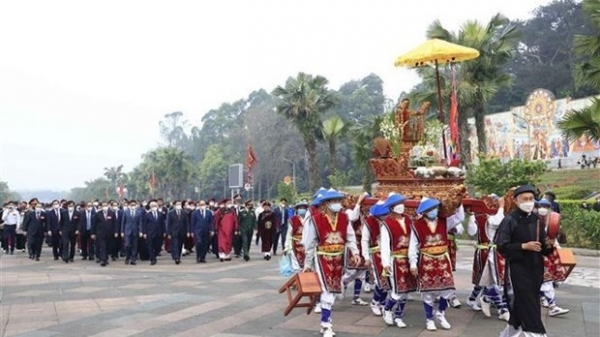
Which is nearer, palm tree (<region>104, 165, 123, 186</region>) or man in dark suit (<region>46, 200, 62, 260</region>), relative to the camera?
man in dark suit (<region>46, 200, 62, 260</region>)

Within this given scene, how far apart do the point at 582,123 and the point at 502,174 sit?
17.3 feet

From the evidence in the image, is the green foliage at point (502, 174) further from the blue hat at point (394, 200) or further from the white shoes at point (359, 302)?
the blue hat at point (394, 200)

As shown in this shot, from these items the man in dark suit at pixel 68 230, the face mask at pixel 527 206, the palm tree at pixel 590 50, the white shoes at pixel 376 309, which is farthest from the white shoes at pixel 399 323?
the man in dark suit at pixel 68 230

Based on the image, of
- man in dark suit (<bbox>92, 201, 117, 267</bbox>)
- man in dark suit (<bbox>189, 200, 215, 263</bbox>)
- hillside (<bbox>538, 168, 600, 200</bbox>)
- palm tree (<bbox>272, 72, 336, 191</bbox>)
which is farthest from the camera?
hillside (<bbox>538, 168, 600, 200</bbox>)

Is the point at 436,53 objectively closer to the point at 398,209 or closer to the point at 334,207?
the point at 398,209

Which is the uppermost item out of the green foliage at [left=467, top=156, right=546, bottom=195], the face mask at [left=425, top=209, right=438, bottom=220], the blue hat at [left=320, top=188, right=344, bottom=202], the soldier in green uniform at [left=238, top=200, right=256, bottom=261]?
the green foliage at [left=467, top=156, right=546, bottom=195]

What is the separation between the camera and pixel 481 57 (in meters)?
20.7

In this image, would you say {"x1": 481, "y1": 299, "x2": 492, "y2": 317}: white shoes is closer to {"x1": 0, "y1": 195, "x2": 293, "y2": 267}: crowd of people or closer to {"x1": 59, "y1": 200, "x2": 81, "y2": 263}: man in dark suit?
{"x1": 0, "y1": 195, "x2": 293, "y2": 267}: crowd of people

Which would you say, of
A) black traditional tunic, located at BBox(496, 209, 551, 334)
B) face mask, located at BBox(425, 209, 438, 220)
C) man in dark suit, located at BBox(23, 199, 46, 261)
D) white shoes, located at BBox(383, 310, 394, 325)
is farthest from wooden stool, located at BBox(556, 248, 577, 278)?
man in dark suit, located at BBox(23, 199, 46, 261)

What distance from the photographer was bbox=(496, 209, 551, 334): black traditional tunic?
17.8 feet

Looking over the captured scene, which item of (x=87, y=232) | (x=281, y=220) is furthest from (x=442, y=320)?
(x=87, y=232)

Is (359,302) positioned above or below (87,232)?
below

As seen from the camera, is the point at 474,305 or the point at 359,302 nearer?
the point at 474,305

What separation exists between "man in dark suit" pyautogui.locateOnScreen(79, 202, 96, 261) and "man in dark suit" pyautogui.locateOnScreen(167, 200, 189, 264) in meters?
2.03
